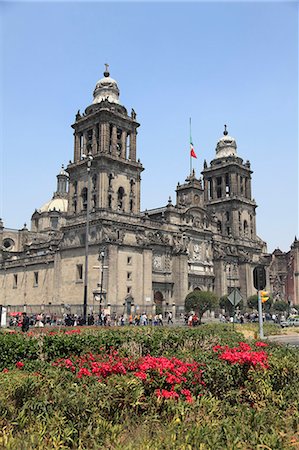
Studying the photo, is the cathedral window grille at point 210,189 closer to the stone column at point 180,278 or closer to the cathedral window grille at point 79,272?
the stone column at point 180,278

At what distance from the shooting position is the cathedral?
4938 centimetres

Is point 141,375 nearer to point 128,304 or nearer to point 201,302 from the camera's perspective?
point 128,304

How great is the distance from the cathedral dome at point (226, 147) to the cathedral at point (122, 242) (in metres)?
2.52

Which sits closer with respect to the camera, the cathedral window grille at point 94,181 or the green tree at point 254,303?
the cathedral window grille at point 94,181

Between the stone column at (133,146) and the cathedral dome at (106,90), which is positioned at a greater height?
the cathedral dome at (106,90)

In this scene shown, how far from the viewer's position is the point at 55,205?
8450 centimetres

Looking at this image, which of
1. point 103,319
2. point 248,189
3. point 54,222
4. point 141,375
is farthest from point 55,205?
point 141,375

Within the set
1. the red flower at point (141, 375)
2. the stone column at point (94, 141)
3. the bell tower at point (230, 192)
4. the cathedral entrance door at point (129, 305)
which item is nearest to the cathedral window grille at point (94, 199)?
the stone column at point (94, 141)

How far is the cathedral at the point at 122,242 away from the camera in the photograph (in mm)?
49375

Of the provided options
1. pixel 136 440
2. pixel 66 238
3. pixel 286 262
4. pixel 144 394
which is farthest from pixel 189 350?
pixel 286 262

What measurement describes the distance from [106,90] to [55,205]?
1312 inches

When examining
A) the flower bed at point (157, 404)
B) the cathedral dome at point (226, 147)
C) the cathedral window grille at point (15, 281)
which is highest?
the cathedral dome at point (226, 147)

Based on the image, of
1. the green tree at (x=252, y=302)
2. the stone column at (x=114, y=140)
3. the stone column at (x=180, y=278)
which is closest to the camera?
the stone column at (x=114, y=140)

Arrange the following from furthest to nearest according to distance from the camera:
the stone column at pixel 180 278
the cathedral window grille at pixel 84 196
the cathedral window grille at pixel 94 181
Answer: the stone column at pixel 180 278 < the cathedral window grille at pixel 84 196 < the cathedral window grille at pixel 94 181
